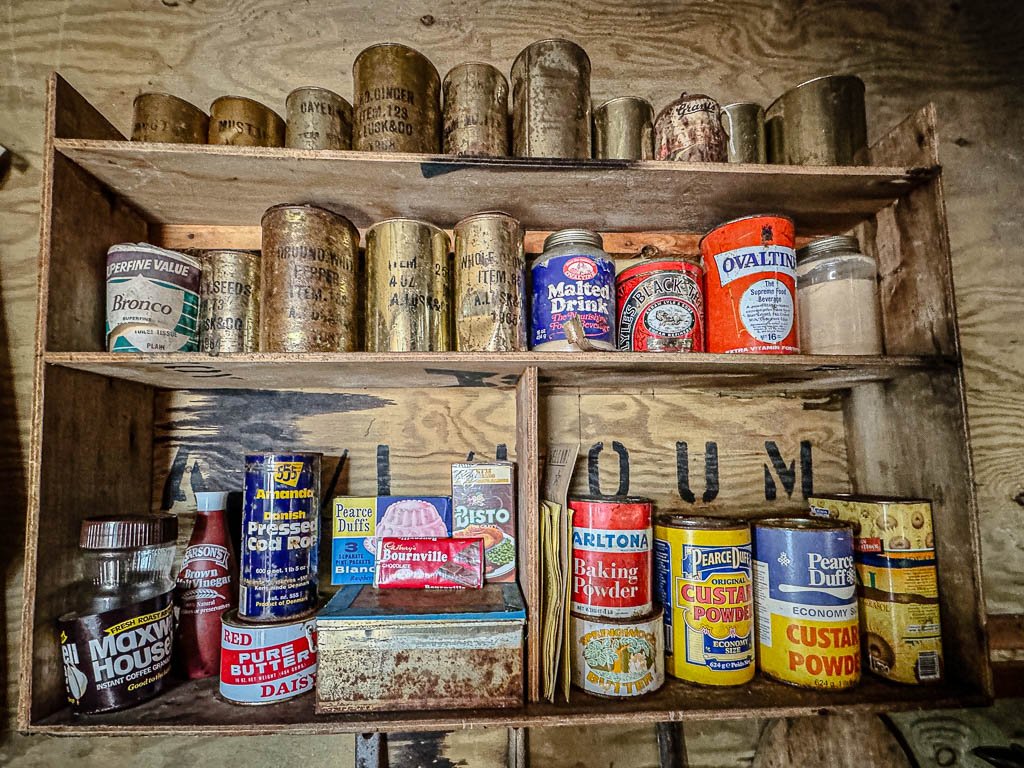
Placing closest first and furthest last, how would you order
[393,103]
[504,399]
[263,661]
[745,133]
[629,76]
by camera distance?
[263,661] → [393,103] → [745,133] → [504,399] → [629,76]

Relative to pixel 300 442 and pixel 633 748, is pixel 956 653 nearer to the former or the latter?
pixel 633 748

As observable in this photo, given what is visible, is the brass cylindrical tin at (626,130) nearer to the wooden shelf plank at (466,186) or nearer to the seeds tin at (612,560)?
the wooden shelf plank at (466,186)

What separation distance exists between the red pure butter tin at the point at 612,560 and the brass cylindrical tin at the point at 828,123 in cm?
80

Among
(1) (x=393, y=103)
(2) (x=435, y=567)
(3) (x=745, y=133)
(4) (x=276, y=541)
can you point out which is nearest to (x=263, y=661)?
(4) (x=276, y=541)

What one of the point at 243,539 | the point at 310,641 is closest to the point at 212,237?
the point at 243,539

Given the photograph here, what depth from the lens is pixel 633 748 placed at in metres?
1.23

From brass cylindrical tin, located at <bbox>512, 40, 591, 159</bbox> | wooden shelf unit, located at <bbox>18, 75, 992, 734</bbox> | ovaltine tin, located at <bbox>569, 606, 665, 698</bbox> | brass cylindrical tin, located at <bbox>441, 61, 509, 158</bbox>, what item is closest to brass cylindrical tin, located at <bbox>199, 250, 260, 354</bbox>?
wooden shelf unit, located at <bbox>18, 75, 992, 734</bbox>

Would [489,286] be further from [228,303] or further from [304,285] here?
[228,303]

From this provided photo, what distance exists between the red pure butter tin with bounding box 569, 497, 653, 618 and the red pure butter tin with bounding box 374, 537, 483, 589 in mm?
195

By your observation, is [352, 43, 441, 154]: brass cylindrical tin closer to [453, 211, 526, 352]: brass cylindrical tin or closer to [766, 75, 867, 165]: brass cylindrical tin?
[453, 211, 526, 352]: brass cylindrical tin

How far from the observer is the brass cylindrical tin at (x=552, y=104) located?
992 millimetres

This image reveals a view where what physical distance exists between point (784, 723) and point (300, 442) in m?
1.27

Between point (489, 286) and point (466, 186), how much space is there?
8.1 inches

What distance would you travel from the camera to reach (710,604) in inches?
37.4
